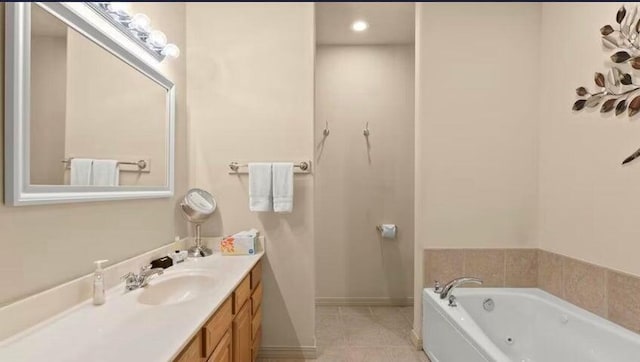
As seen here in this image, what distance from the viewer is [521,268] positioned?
2.26m

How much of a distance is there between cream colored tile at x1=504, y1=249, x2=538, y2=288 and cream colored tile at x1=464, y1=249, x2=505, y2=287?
48 mm

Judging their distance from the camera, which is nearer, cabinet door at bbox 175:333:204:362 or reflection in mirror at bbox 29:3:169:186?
cabinet door at bbox 175:333:204:362

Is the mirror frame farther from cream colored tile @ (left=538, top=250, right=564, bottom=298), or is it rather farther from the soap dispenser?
cream colored tile @ (left=538, top=250, right=564, bottom=298)

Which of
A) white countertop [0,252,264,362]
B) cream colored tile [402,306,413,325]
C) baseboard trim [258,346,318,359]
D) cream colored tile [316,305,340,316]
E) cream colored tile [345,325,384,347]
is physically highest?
white countertop [0,252,264,362]

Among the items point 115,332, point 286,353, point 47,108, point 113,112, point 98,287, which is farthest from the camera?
point 286,353

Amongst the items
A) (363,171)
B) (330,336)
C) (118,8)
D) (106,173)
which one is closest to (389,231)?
(363,171)

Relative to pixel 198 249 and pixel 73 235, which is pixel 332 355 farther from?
pixel 73 235

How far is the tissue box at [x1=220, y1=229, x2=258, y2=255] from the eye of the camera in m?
2.05

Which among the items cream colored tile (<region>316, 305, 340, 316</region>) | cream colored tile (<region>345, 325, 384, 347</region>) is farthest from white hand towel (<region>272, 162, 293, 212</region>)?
cream colored tile (<region>316, 305, 340, 316</region>)

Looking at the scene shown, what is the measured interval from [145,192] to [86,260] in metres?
0.50

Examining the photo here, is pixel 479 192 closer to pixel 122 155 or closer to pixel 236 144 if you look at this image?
pixel 236 144

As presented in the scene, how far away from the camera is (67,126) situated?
46.5 inches

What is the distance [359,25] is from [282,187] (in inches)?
68.2

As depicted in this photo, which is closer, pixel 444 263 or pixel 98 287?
pixel 98 287
